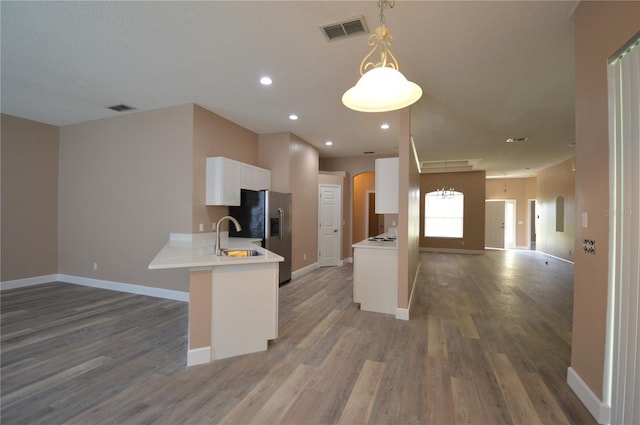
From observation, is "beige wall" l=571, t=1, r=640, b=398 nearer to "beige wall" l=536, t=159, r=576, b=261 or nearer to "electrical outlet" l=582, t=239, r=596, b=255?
"electrical outlet" l=582, t=239, r=596, b=255

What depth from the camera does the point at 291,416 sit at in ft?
5.95

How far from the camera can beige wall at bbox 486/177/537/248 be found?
11.4 m

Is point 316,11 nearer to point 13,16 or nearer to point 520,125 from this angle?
point 13,16

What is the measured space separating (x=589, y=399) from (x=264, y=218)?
13.7ft

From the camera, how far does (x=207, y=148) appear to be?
14.4 feet

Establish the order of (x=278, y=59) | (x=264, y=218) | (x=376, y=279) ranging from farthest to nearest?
(x=264, y=218) < (x=376, y=279) < (x=278, y=59)

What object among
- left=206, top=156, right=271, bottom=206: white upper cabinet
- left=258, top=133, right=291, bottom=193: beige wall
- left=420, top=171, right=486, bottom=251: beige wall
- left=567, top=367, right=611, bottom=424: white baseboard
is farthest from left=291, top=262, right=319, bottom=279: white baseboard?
left=420, top=171, right=486, bottom=251: beige wall

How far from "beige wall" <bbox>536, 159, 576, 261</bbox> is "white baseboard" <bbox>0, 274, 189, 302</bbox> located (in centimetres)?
932

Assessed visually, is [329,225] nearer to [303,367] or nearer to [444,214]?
[303,367]

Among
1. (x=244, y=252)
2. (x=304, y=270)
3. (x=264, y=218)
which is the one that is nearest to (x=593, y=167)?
(x=244, y=252)

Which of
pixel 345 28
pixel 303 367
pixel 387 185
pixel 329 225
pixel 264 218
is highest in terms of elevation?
pixel 345 28

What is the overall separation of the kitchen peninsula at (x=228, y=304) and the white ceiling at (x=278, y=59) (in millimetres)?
2081

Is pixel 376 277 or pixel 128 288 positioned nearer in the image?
pixel 376 277

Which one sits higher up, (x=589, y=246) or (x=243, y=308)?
(x=589, y=246)
